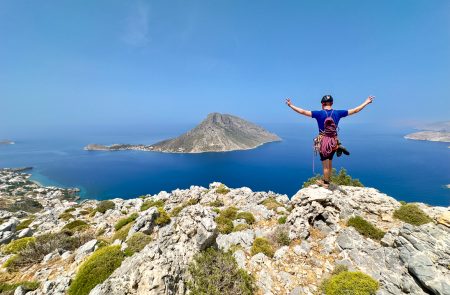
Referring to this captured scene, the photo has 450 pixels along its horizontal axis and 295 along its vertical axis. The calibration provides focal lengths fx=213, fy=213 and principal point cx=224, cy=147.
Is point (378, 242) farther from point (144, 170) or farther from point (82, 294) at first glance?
point (144, 170)

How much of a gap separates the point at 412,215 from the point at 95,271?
1562 cm

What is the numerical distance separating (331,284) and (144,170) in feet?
625

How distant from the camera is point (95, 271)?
957 cm

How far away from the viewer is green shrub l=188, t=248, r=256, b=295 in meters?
7.41

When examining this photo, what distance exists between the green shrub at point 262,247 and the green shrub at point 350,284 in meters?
2.74

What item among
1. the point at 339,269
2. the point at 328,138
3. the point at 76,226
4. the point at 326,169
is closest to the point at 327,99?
the point at 328,138

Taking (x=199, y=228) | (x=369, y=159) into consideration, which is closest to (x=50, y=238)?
(x=199, y=228)

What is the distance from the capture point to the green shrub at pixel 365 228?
9940 mm

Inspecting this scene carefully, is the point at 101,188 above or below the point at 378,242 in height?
below

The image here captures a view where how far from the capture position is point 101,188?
5408 inches

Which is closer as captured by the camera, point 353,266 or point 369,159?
point 353,266

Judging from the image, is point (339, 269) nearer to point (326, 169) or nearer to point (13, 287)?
point (326, 169)

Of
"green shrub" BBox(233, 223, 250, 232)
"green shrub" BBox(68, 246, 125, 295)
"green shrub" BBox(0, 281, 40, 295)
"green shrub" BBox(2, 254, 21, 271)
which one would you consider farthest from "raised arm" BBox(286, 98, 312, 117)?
"green shrub" BBox(2, 254, 21, 271)

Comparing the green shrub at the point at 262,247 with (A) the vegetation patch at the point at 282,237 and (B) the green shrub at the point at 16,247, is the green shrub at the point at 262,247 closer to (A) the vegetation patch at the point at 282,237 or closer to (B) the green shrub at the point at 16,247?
(A) the vegetation patch at the point at 282,237
